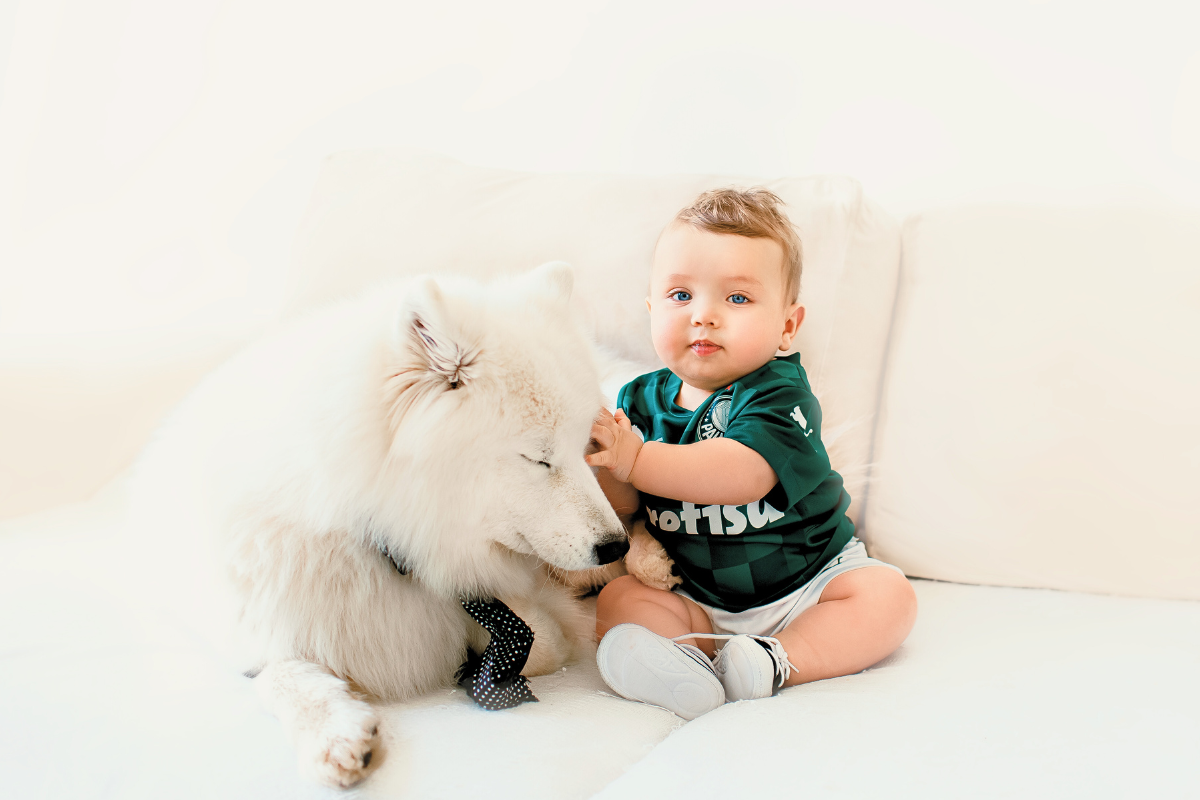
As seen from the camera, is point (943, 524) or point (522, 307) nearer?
point (522, 307)

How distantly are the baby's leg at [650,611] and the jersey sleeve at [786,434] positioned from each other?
0.35 meters

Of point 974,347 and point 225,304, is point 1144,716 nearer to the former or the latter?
point 974,347

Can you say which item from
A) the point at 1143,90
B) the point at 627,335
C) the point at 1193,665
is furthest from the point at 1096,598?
the point at 1143,90

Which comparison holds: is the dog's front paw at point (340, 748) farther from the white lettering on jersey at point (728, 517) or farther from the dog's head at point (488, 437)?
the white lettering on jersey at point (728, 517)

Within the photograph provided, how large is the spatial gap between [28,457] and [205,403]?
117cm

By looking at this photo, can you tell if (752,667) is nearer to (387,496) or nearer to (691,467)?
(691,467)

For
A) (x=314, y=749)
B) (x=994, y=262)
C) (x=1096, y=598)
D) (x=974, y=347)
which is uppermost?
(x=994, y=262)

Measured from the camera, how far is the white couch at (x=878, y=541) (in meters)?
0.98

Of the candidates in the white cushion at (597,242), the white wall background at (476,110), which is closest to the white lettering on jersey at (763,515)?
the white cushion at (597,242)

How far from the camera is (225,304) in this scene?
310 cm

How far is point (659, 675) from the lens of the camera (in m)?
1.19

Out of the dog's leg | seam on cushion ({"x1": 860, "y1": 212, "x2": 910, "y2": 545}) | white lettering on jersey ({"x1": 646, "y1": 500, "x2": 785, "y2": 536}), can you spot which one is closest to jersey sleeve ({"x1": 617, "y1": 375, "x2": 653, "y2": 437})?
white lettering on jersey ({"x1": 646, "y1": 500, "x2": 785, "y2": 536})

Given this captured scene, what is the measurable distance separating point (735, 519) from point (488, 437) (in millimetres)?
627

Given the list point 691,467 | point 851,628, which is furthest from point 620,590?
point 851,628
